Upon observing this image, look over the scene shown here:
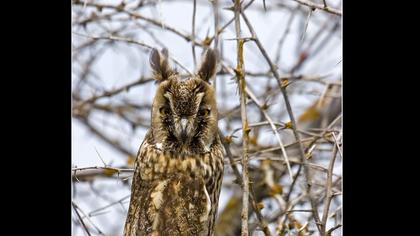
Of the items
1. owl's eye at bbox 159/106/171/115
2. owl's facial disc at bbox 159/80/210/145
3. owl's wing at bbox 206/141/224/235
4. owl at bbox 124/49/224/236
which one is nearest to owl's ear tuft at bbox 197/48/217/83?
owl at bbox 124/49/224/236

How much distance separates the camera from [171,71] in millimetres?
3547

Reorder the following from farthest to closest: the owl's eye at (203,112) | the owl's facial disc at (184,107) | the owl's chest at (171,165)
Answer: the owl's chest at (171,165) → the owl's eye at (203,112) → the owl's facial disc at (184,107)

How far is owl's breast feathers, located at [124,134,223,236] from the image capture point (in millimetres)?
3510

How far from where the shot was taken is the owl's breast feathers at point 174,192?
351 centimetres

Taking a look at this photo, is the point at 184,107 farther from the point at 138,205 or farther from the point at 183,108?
the point at 138,205

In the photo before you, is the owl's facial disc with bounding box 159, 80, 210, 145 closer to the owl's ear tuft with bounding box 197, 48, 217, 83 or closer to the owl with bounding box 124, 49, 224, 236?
the owl with bounding box 124, 49, 224, 236

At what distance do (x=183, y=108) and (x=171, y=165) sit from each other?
0.38 m

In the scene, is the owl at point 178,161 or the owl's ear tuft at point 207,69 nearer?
the owl at point 178,161

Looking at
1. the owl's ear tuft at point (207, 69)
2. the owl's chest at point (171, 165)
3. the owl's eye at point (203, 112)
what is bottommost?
the owl's chest at point (171, 165)

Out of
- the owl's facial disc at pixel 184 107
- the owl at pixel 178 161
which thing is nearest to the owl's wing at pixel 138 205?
the owl at pixel 178 161

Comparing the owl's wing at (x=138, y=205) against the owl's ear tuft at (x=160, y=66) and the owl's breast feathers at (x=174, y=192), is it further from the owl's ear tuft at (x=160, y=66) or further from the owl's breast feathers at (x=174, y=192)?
the owl's ear tuft at (x=160, y=66)

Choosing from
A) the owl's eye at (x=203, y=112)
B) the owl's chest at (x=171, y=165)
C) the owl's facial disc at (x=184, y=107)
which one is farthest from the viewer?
the owl's chest at (x=171, y=165)
